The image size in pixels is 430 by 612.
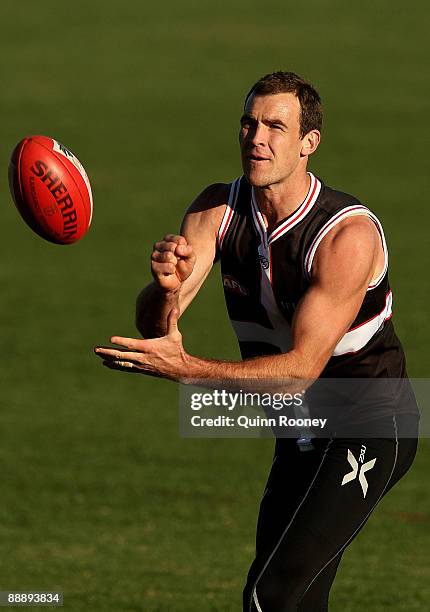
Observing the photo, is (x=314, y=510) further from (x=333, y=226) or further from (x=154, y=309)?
(x=333, y=226)

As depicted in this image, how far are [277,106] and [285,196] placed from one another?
1.81 ft

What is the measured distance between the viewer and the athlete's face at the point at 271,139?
309 inches

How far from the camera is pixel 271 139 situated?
7.85 meters

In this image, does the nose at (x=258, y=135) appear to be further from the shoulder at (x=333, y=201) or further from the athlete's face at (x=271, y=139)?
the shoulder at (x=333, y=201)

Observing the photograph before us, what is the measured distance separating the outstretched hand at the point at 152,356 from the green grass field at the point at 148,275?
3925 millimetres

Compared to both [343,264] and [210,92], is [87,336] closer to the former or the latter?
[343,264]

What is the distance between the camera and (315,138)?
8.12 metres

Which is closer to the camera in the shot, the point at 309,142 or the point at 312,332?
the point at 312,332

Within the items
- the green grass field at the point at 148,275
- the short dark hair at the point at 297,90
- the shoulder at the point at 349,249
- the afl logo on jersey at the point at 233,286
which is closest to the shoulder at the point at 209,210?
the afl logo on jersey at the point at 233,286

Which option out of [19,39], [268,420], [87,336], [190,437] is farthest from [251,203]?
[19,39]

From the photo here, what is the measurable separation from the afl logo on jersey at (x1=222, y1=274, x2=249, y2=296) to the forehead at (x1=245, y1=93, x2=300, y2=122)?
104cm

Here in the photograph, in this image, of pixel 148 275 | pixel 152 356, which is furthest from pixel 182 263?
pixel 148 275

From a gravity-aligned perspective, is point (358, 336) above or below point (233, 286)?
below

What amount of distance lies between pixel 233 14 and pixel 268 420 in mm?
40042
